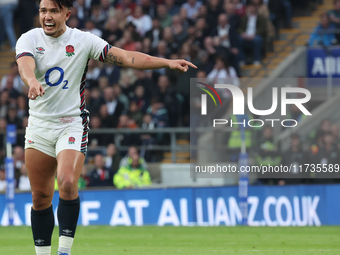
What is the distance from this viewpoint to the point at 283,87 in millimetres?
14984

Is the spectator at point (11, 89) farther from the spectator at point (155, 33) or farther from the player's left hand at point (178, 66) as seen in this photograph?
the player's left hand at point (178, 66)

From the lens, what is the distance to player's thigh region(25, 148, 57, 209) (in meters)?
5.62

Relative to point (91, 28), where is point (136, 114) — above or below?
below

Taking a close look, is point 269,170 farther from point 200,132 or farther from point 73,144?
point 73,144

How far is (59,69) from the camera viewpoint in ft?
18.2

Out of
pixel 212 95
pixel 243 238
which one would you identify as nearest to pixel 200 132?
pixel 212 95

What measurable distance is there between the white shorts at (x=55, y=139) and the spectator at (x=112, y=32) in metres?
11.3

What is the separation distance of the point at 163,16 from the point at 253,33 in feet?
8.08

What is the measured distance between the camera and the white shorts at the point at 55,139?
5551 millimetres

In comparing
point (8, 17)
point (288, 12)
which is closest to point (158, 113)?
point (288, 12)

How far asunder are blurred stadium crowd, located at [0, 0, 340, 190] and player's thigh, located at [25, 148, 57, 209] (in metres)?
8.19

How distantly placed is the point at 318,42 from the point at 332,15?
909mm

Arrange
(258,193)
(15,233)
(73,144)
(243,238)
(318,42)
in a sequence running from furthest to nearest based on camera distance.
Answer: (318,42) < (258,193) < (15,233) < (243,238) < (73,144)

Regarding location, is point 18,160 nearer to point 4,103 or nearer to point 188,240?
point 4,103
